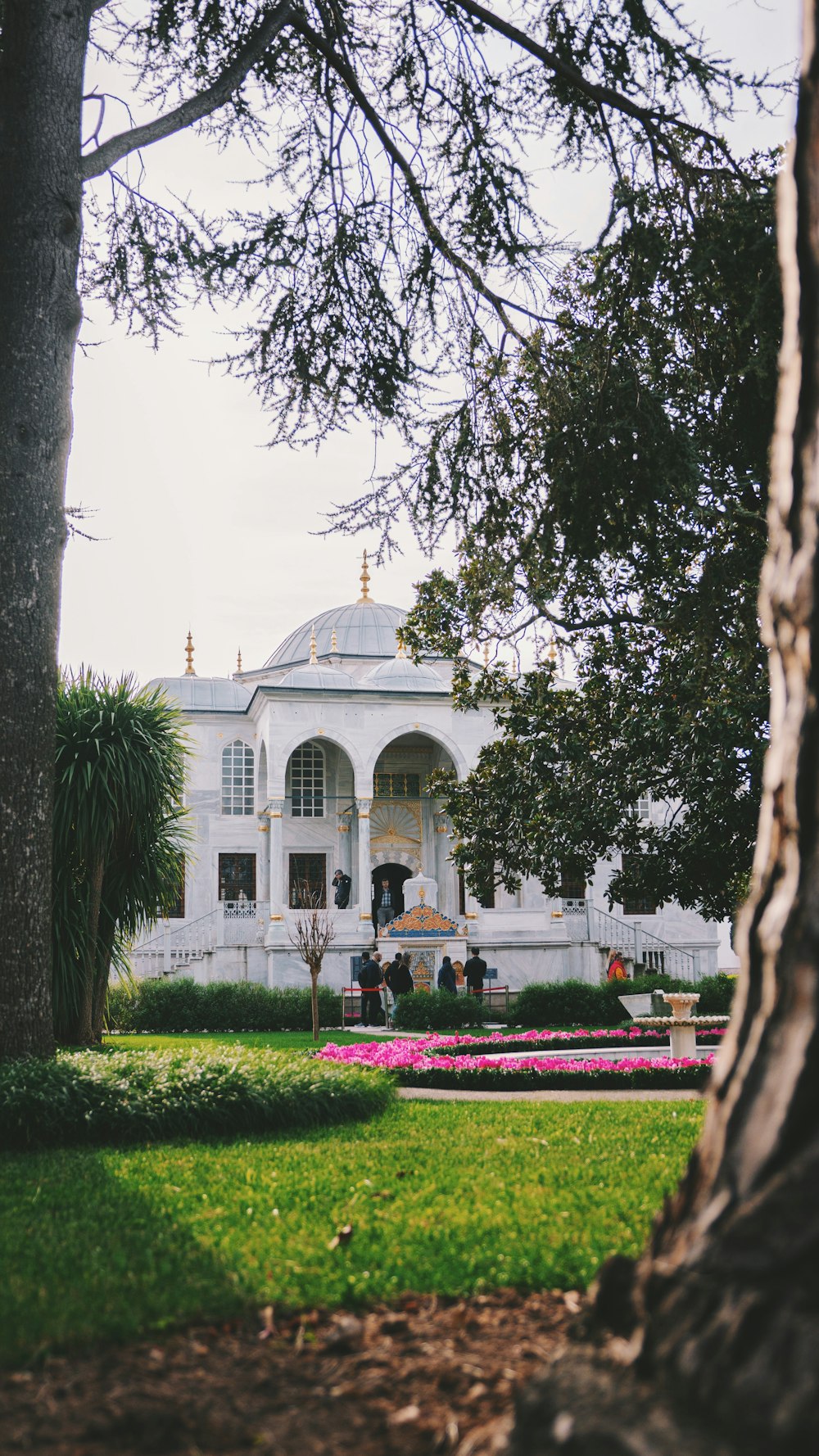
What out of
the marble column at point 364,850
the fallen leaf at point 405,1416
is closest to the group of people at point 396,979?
the marble column at point 364,850

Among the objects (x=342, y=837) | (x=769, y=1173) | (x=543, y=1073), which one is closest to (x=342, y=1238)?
(x=769, y=1173)

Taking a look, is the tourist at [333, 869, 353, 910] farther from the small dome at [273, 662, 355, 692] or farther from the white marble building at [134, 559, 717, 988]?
the small dome at [273, 662, 355, 692]

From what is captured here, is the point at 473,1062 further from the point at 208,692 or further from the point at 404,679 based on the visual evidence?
the point at 208,692

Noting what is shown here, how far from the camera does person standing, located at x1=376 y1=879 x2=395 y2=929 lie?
32.3m

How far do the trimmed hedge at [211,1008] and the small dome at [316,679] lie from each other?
11.0 m

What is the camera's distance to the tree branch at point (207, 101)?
8.73 metres

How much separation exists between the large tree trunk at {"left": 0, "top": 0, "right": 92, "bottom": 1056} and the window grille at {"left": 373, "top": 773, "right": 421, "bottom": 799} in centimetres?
2725

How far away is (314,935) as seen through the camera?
674 inches

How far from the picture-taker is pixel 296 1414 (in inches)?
92.7

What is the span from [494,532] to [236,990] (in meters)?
15.3

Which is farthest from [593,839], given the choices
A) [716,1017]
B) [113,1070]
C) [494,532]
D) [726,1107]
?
[726,1107]

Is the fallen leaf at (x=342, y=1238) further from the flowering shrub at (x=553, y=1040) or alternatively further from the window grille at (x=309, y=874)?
the window grille at (x=309, y=874)

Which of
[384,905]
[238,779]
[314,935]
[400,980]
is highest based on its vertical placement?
[238,779]

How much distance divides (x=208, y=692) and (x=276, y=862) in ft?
33.5
